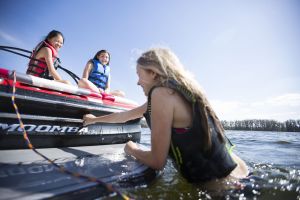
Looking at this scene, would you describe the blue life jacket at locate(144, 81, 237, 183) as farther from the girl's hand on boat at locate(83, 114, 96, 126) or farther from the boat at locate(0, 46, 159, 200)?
the girl's hand on boat at locate(83, 114, 96, 126)

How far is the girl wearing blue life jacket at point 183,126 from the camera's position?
1.76 m

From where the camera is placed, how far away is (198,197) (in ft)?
5.82

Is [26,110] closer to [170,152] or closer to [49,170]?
[49,170]

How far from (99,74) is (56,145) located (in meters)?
2.49

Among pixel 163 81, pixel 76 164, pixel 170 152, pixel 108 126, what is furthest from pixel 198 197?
pixel 108 126

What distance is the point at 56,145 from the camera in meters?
2.85

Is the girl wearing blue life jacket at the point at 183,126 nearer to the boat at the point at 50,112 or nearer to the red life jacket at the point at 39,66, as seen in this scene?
the boat at the point at 50,112

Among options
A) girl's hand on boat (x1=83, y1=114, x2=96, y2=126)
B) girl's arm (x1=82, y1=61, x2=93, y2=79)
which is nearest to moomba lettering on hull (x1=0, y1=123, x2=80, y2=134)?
girl's hand on boat (x1=83, y1=114, x2=96, y2=126)

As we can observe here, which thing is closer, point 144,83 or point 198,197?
point 198,197

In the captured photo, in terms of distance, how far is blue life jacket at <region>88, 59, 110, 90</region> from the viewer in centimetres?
499

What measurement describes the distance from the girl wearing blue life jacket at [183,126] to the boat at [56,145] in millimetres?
494

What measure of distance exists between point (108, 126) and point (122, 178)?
5.33 feet

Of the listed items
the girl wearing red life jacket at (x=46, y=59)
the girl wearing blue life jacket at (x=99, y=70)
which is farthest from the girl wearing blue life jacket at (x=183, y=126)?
the girl wearing blue life jacket at (x=99, y=70)

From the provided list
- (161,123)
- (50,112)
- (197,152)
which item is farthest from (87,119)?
(197,152)
